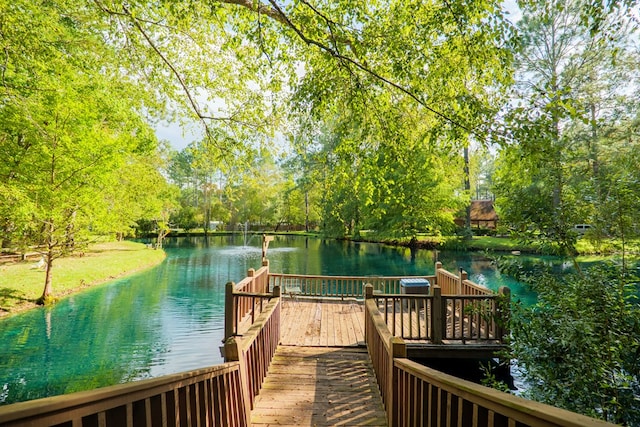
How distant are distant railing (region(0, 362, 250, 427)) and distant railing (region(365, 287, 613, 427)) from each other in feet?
4.63

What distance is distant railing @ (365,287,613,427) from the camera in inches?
47.9

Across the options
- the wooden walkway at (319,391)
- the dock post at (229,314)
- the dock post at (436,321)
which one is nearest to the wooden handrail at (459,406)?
the wooden walkway at (319,391)

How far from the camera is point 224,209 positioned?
168ft

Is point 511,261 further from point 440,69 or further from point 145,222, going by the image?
point 145,222

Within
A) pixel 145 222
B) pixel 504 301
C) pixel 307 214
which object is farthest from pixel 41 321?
pixel 307 214

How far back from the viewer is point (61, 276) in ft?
43.3

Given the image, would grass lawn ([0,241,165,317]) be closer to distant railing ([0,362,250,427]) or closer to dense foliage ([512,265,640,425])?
distant railing ([0,362,250,427])

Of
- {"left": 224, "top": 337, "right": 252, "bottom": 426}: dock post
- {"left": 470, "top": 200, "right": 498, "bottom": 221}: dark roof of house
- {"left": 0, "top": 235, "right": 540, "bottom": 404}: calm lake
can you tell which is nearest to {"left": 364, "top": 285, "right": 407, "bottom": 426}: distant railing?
{"left": 224, "top": 337, "right": 252, "bottom": 426}: dock post

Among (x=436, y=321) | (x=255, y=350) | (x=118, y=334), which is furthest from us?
(x=118, y=334)

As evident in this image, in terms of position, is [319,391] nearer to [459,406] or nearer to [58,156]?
[459,406]

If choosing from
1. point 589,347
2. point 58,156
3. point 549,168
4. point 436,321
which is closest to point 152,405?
point 589,347

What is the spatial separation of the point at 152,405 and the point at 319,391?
2756 millimetres

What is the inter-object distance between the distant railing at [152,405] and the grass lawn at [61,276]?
1100 cm

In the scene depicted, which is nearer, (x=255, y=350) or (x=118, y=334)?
(x=255, y=350)
